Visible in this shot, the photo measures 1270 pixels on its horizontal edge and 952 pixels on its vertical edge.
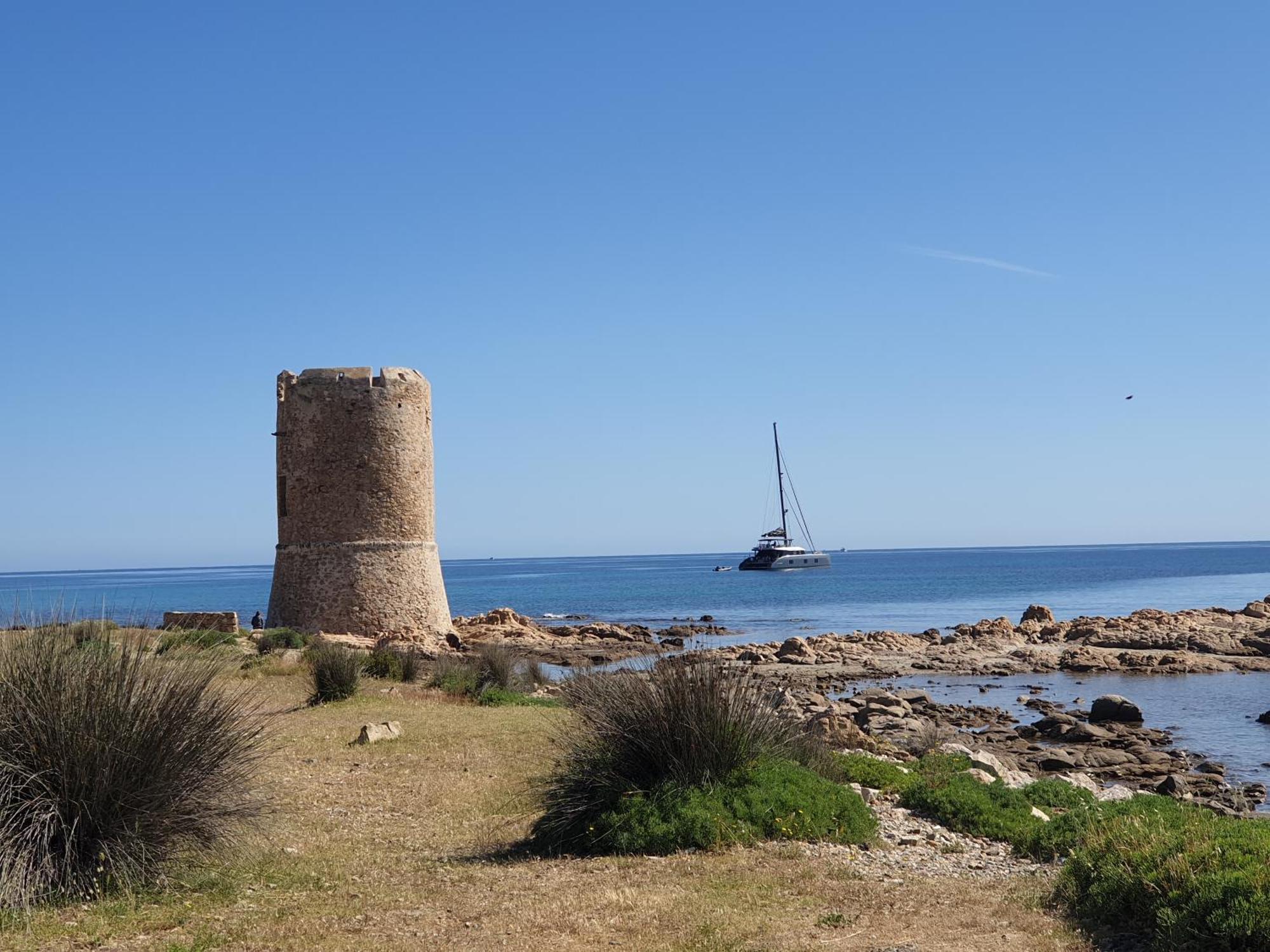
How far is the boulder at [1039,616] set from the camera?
44812mm

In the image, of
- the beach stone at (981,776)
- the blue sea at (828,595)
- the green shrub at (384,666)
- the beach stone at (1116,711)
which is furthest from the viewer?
the blue sea at (828,595)

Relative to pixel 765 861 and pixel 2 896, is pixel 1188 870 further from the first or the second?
pixel 2 896

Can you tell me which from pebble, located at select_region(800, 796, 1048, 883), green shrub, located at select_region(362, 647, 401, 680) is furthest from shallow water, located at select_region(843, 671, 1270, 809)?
green shrub, located at select_region(362, 647, 401, 680)

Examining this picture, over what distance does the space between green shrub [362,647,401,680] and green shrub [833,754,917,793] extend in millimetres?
12159

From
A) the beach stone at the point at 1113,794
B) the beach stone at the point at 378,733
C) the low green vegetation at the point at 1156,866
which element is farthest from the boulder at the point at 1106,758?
the beach stone at the point at 378,733

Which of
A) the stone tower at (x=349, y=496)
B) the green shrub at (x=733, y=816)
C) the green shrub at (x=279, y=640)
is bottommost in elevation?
the green shrub at (x=733, y=816)

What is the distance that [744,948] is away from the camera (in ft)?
21.2

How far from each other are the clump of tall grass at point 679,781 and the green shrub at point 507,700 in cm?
951

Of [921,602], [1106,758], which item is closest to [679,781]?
[1106,758]

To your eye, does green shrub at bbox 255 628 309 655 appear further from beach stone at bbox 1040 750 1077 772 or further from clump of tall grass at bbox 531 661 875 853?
clump of tall grass at bbox 531 661 875 853

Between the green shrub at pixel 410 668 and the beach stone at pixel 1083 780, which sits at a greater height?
the green shrub at pixel 410 668

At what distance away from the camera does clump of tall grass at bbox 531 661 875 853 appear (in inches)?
362

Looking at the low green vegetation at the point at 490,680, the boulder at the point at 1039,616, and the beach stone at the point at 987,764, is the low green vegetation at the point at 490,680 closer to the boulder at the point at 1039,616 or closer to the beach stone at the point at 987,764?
the beach stone at the point at 987,764

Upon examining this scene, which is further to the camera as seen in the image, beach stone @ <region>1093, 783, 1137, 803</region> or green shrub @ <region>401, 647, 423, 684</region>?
green shrub @ <region>401, 647, 423, 684</region>
